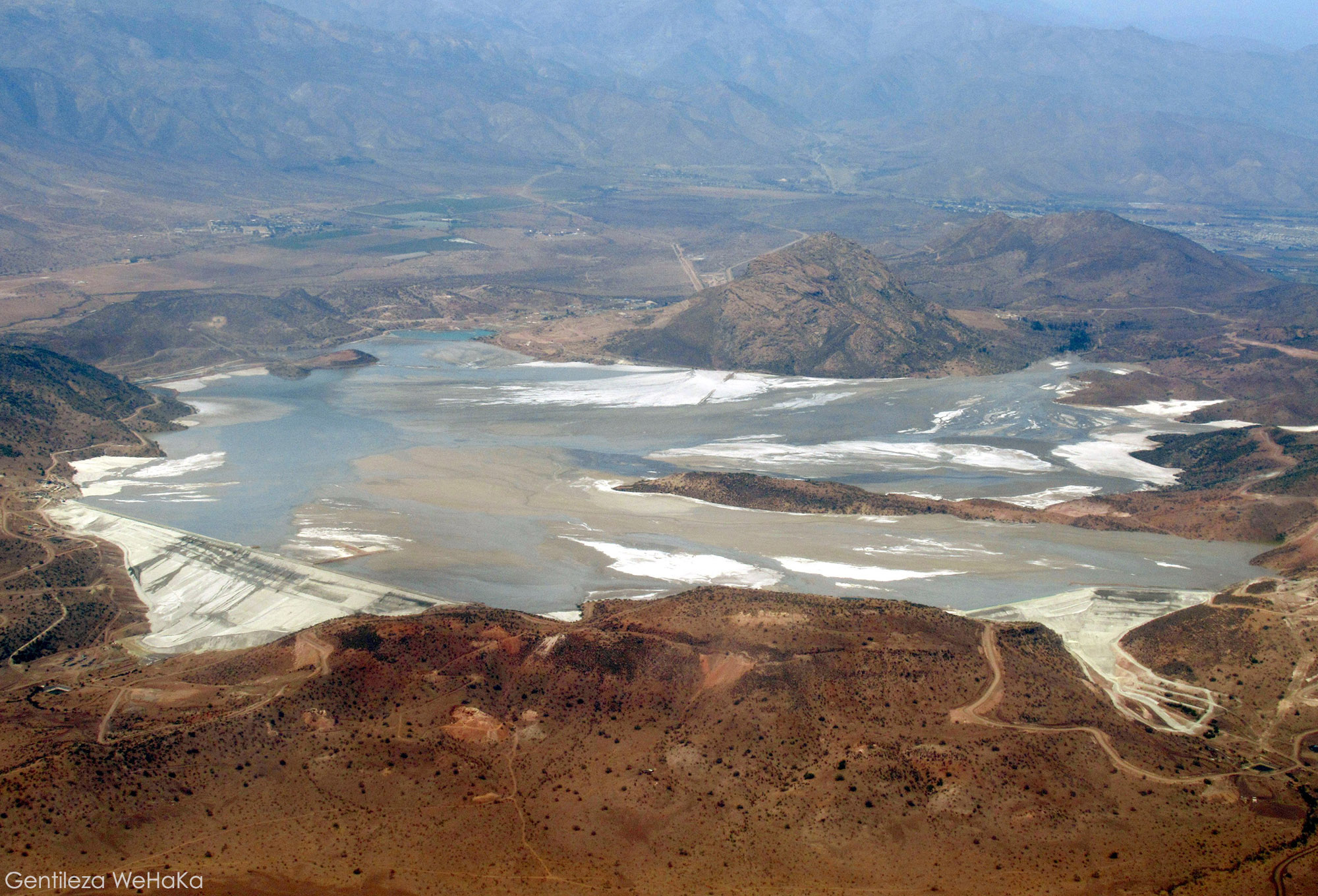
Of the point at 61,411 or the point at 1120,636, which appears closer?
the point at 1120,636

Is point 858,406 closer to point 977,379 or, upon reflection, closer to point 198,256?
point 977,379

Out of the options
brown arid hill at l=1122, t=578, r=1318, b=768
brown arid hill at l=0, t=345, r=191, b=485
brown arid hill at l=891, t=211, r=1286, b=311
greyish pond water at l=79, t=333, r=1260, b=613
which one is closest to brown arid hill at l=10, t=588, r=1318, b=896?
brown arid hill at l=1122, t=578, r=1318, b=768

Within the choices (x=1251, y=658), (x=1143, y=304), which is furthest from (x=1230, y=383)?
(x=1251, y=658)

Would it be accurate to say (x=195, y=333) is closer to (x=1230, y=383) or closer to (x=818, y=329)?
(x=818, y=329)

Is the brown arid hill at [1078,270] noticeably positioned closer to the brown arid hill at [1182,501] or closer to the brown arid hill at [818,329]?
the brown arid hill at [818,329]

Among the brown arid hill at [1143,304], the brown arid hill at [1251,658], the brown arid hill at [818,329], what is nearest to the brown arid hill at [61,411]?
the brown arid hill at [818,329]
